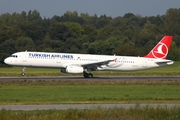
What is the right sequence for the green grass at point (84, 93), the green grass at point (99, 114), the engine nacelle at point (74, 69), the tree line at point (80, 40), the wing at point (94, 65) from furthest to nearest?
the tree line at point (80, 40), the wing at point (94, 65), the engine nacelle at point (74, 69), the green grass at point (84, 93), the green grass at point (99, 114)

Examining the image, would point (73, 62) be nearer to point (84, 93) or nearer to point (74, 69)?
point (74, 69)

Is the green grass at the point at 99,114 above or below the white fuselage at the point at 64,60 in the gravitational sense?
below

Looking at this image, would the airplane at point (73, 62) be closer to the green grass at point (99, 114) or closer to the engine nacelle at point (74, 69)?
the engine nacelle at point (74, 69)

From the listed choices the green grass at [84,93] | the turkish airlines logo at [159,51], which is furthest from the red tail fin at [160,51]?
the green grass at [84,93]

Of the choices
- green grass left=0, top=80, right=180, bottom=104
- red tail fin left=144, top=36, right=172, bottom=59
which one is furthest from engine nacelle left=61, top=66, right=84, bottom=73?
red tail fin left=144, top=36, right=172, bottom=59

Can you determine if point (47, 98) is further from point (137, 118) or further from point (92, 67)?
point (92, 67)

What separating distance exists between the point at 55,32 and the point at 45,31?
21.6 ft

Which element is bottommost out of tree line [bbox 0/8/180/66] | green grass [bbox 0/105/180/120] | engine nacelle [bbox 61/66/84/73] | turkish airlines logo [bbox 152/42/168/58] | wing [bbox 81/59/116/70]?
green grass [bbox 0/105/180/120]

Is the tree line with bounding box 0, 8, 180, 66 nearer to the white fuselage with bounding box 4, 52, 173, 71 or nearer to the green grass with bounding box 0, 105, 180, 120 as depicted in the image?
the white fuselage with bounding box 4, 52, 173, 71

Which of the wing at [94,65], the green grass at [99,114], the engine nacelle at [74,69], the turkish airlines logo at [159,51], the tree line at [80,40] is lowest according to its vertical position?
the green grass at [99,114]

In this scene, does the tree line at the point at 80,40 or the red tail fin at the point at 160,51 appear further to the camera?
the tree line at the point at 80,40

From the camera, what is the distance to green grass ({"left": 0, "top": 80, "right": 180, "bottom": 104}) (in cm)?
3105

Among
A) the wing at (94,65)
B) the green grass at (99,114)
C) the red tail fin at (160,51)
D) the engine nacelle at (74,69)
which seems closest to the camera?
the green grass at (99,114)

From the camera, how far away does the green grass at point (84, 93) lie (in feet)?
102
